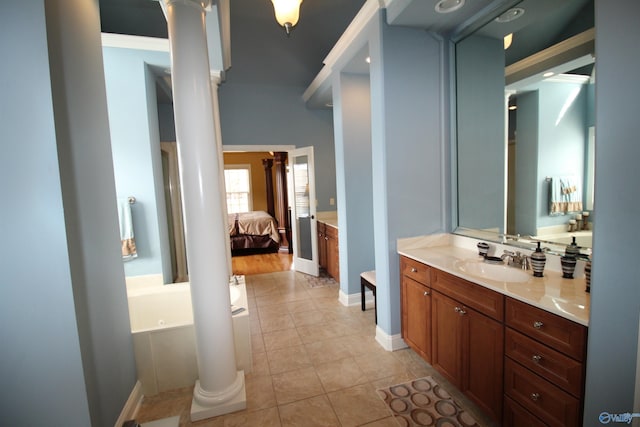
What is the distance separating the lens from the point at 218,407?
190 centimetres

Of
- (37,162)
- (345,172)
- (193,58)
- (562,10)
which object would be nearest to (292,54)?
(345,172)

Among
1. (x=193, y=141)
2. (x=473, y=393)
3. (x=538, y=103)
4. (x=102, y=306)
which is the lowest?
(x=473, y=393)

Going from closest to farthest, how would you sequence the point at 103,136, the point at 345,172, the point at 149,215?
the point at 103,136, the point at 149,215, the point at 345,172

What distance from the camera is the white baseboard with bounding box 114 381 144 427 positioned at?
5.86 ft

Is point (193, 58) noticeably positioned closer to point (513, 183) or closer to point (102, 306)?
point (102, 306)

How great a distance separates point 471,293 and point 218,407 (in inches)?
68.6

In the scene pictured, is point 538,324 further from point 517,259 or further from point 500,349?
point 517,259

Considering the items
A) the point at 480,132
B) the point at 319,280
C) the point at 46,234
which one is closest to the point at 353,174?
the point at 480,132

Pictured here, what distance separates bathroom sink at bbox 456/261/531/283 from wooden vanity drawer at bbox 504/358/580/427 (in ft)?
1.68

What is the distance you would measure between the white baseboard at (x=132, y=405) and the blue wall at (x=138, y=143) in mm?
1226

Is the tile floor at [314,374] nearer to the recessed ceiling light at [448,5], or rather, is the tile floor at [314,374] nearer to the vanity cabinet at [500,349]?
the vanity cabinet at [500,349]

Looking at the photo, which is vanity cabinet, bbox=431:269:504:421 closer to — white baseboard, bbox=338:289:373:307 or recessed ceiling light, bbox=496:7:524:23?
white baseboard, bbox=338:289:373:307

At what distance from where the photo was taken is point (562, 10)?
1722 millimetres

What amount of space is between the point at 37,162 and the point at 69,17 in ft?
2.81
